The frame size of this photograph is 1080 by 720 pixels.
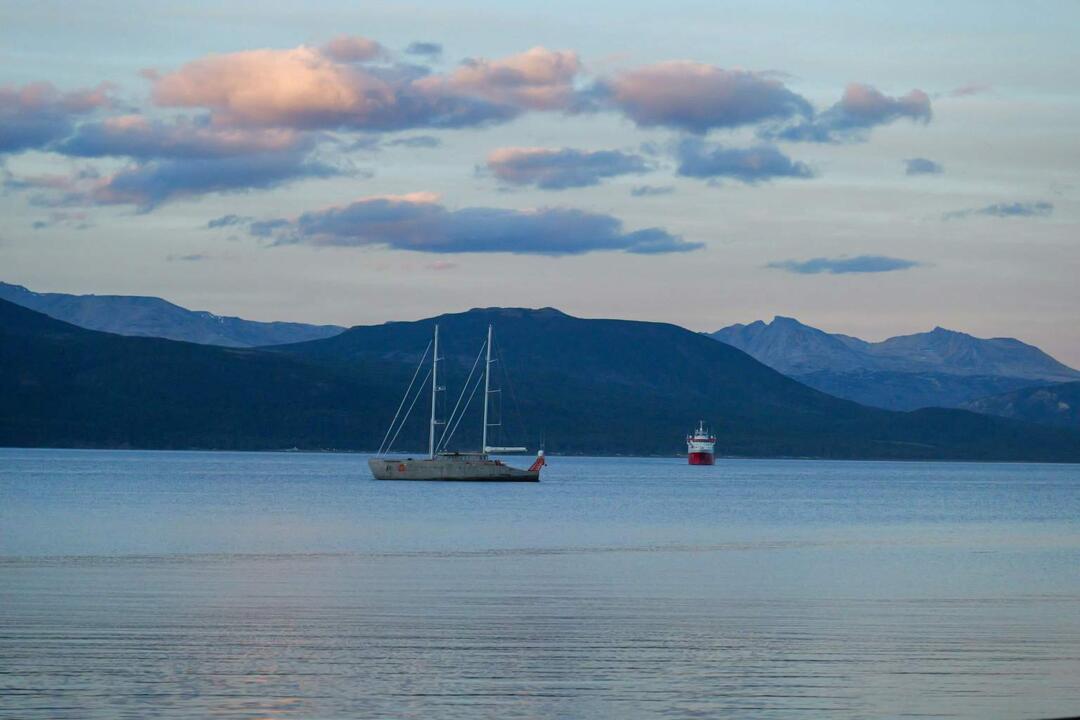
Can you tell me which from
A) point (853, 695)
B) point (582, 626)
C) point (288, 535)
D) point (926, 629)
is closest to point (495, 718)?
point (853, 695)

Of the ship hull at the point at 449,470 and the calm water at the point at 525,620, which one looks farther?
the ship hull at the point at 449,470

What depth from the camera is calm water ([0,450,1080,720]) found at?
2436 cm

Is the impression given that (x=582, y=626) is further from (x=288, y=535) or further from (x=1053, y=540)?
(x=1053, y=540)

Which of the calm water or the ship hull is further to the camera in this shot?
the ship hull

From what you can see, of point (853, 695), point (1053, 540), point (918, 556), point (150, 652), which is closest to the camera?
point (853, 695)

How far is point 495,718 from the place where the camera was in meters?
22.5

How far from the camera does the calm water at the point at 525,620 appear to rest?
79.9 feet

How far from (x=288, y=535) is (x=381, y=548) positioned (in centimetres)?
905

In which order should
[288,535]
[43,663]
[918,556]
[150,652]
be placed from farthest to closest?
[288,535] < [918,556] < [150,652] < [43,663]

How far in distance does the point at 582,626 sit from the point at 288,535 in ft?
119

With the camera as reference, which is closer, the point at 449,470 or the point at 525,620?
the point at 525,620

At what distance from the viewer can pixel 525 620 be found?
116 feet

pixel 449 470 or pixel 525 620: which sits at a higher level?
pixel 449 470

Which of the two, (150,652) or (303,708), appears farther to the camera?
(150,652)
